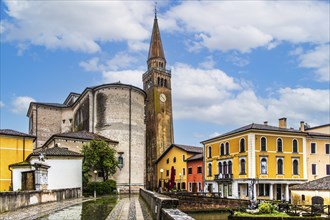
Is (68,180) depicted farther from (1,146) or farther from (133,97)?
(133,97)

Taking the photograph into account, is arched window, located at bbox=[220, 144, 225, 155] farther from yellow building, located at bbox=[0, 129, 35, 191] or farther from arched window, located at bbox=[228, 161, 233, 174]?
yellow building, located at bbox=[0, 129, 35, 191]

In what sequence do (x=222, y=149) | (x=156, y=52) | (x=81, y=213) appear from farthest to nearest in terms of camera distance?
(x=156, y=52)
(x=222, y=149)
(x=81, y=213)

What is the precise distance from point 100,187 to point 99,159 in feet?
13.9

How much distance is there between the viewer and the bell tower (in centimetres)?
8394

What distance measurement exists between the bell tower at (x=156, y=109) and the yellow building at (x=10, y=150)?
36987mm


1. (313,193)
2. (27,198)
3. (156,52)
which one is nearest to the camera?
(27,198)

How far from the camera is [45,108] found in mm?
76688

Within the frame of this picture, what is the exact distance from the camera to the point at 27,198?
915 inches

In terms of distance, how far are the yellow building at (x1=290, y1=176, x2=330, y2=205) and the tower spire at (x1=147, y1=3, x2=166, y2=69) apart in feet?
199

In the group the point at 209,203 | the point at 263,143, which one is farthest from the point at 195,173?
the point at 209,203

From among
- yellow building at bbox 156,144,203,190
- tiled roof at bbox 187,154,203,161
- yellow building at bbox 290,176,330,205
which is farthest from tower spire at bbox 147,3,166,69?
yellow building at bbox 290,176,330,205

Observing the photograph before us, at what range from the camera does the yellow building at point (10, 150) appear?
1674 inches

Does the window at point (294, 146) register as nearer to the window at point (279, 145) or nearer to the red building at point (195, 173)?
the window at point (279, 145)

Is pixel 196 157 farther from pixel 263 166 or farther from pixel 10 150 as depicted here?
pixel 10 150
